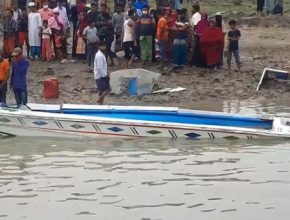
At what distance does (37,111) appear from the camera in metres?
16.3

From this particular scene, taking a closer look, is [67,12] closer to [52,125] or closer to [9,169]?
[52,125]

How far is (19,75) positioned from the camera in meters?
17.7

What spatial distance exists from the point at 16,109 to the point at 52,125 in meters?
0.80

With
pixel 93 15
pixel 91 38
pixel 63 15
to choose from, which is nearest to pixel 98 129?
pixel 91 38

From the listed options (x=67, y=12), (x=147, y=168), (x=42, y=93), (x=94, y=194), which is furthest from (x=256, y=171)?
(x=67, y=12)

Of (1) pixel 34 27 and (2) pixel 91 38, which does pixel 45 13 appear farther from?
(2) pixel 91 38

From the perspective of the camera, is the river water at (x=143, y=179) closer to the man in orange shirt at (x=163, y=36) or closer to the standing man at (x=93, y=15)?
the man in orange shirt at (x=163, y=36)

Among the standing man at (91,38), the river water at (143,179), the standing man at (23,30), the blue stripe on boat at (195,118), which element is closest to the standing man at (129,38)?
the standing man at (91,38)

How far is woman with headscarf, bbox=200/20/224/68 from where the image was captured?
858 inches

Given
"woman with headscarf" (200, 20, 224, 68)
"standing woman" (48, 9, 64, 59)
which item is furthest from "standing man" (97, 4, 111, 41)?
"woman with headscarf" (200, 20, 224, 68)

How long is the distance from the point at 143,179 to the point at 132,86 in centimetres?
747

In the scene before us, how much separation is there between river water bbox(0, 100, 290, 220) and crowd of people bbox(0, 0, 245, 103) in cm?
649

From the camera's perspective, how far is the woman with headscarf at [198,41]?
2189 cm

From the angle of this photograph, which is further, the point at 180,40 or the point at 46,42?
the point at 46,42
